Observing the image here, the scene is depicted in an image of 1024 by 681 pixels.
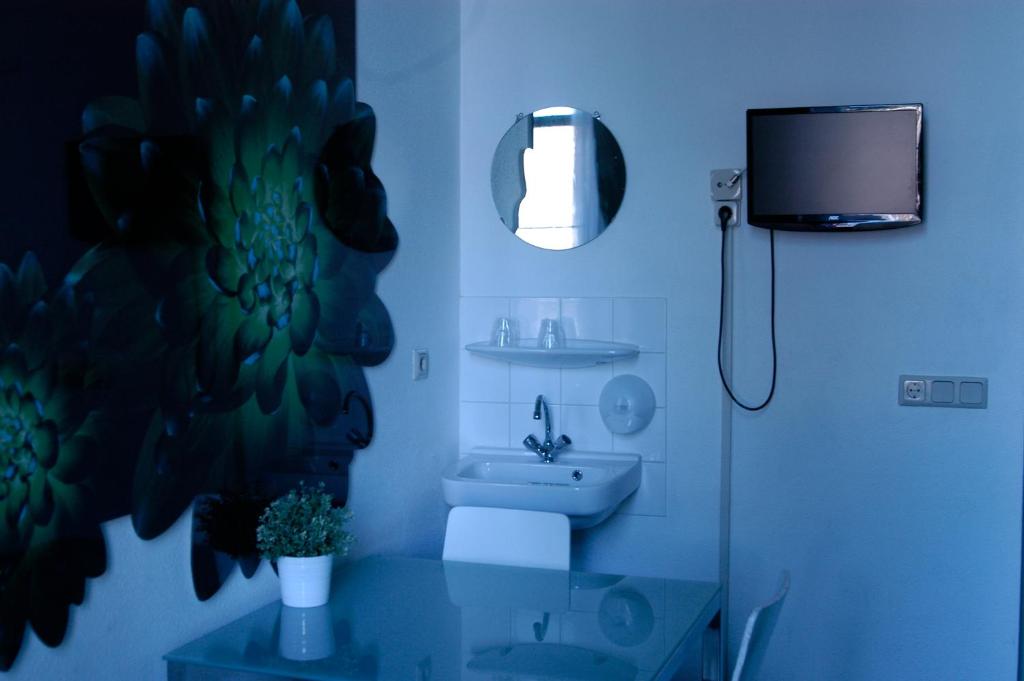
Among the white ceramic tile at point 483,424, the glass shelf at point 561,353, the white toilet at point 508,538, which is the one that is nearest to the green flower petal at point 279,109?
the white toilet at point 508,538

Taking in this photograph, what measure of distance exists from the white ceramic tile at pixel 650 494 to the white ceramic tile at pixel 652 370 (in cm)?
21

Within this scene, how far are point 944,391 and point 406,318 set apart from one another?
1.57 meters

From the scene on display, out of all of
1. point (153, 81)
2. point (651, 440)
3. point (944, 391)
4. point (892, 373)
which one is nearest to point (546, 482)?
point (651, 440)

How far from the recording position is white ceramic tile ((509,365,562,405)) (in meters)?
3.29

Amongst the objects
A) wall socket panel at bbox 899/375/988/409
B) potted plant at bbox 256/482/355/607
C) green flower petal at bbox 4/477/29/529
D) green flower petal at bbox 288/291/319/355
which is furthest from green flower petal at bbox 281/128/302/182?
wall socket panel at bbox 899/375/988/409

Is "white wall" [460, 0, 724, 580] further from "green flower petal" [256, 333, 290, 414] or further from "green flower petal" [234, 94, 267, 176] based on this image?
"green flower petal" [234, 94, 267, 176]

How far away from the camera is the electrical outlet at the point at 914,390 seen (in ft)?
9.71

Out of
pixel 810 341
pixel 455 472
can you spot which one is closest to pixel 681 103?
pixel 810 341

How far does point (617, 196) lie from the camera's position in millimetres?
3211

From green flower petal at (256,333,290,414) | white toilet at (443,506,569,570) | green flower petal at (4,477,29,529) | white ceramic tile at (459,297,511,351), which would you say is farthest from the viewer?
white ceramic tile at (459,297,511,351)

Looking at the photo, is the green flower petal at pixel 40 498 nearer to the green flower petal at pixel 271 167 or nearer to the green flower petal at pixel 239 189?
the green flower petal at pixel 239 189

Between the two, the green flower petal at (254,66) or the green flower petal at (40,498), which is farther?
the green flower petal at (254,66)

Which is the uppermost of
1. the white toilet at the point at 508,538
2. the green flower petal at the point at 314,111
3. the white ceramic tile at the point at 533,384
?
the green flower petal at the point at 314,111

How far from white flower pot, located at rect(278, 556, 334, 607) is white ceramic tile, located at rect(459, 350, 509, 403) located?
1.36 meters
